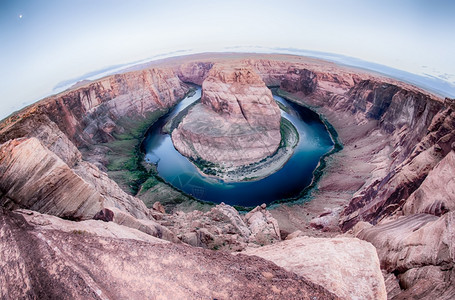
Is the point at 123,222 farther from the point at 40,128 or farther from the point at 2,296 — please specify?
the point at 40,128

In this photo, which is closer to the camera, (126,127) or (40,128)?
(40,128)

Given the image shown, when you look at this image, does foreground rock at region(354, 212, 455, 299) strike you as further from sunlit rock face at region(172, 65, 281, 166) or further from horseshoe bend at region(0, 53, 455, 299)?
sunlit rock face at region(172, 65, 281, 166)

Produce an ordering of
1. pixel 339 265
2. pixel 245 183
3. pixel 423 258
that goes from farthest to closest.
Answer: pixel 245 183
pixel 423 258
pixel 339 265

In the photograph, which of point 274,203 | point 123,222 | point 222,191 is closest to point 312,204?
point 274,203

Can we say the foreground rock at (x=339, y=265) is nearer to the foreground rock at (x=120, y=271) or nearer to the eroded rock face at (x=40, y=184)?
the foreground rock at (x=120, y=271)

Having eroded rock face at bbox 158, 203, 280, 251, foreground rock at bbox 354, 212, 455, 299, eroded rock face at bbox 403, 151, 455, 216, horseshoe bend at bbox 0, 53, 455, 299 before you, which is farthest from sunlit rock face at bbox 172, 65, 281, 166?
foreground rock at bbox 354, 212, 455, 299

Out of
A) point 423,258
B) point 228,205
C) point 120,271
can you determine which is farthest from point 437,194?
point 228,205

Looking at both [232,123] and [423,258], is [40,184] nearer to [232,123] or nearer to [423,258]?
[423,258]
